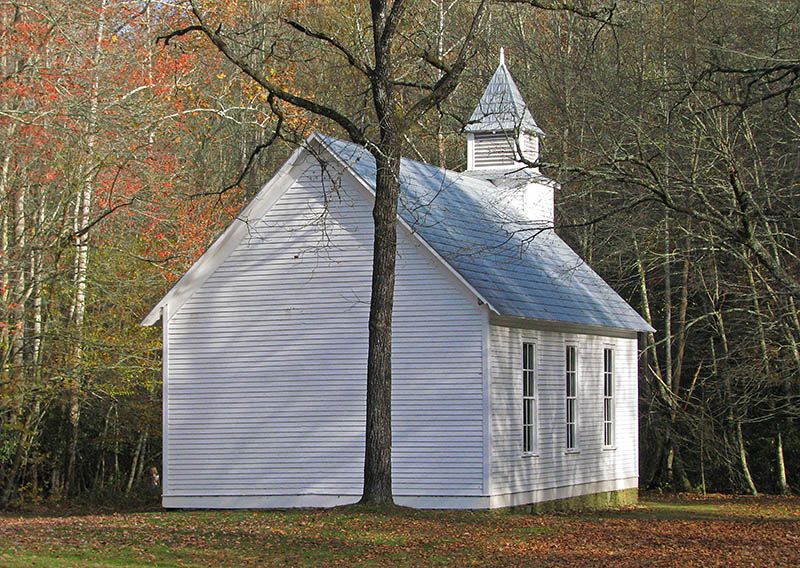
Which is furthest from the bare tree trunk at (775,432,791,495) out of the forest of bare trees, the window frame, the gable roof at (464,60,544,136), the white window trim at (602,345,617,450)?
the gable roof at (464,60,544,136)

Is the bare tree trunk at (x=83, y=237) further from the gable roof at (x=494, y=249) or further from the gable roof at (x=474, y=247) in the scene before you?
the gable roof at (x=494, y=249)

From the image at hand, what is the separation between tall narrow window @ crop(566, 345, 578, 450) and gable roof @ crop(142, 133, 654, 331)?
0.83 m

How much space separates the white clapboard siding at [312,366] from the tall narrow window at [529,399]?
6.35ft

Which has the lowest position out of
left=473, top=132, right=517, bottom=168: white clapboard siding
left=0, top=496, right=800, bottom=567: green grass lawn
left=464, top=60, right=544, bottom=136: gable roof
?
left=0, top=496, right=800, bottom=567: green grass lawn

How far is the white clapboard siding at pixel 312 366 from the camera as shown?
19406mm

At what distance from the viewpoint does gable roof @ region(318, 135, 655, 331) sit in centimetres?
1972

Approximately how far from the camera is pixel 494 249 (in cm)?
2170

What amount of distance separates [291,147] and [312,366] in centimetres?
865

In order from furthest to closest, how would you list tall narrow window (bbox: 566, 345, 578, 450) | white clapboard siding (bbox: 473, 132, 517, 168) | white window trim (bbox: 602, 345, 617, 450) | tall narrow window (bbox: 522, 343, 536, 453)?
1. white clapboard siding (bbox: 473, 132, 517, 168)
2. white window trim (bbox: 602, 345, 617, 450)
3. tall narrow window (bbox: 566, 345, 578, 450)
4. tall narrow window (bbox: 522, 343, 536, 453)

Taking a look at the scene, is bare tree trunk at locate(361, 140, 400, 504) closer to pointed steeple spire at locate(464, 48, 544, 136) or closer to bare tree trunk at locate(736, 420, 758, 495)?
pointed steeple spire at locate(464, 48, 544, 136)

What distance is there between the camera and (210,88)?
116 ft

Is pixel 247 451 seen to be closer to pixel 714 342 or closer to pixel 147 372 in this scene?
pixel 147 372

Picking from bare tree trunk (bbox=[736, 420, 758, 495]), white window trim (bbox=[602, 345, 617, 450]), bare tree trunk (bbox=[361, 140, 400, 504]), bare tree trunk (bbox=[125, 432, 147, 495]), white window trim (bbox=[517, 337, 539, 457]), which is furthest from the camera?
bare tree trunk (bbox=[125, 432, 147, 495])

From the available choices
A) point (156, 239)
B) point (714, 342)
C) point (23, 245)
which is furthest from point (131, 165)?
point (714, 342)
